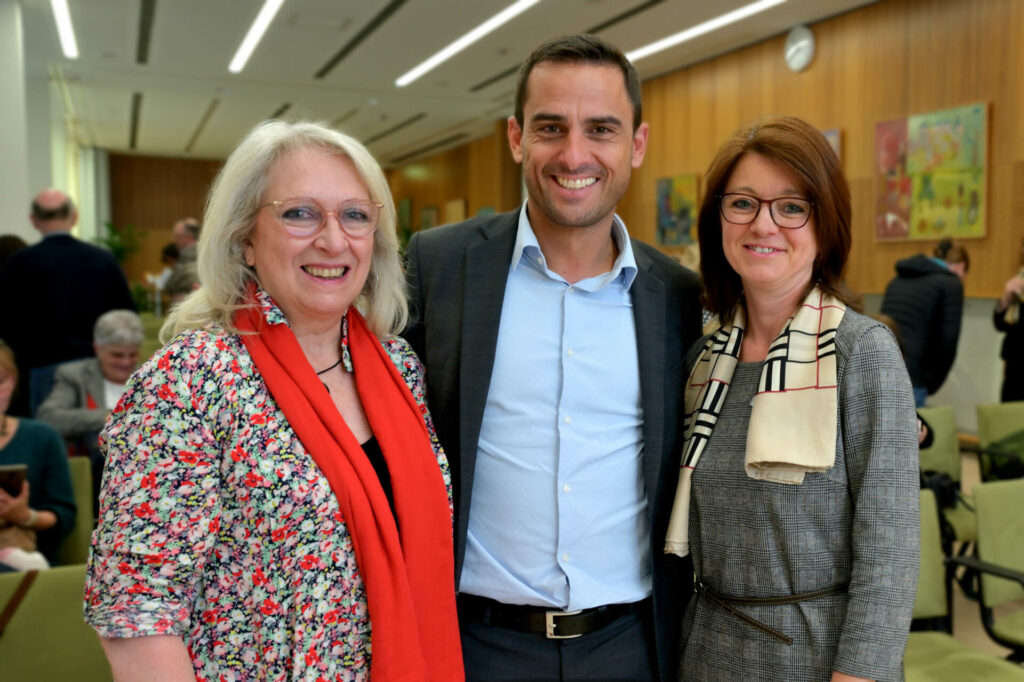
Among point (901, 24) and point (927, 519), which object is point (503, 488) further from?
point (901, 24)

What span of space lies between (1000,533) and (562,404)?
213 cm

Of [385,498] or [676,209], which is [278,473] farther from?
[676,209]

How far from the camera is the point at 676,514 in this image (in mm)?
1736

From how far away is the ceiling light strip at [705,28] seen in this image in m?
8.22

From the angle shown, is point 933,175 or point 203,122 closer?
point 933,175

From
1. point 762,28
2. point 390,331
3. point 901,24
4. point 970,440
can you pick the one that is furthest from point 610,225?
point 762,28

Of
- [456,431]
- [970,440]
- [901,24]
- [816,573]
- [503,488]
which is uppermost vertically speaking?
[901,24]

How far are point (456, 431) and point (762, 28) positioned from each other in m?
8.52

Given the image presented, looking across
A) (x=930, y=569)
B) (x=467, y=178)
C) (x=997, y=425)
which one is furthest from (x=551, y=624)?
(x=467, y=178)

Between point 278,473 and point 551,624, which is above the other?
point 278,473

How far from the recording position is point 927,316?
5.54m

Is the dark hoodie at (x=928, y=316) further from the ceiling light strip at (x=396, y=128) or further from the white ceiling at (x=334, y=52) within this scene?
the ceiling light strip at (x=396, y=128)

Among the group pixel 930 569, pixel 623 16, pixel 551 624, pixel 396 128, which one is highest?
pixel 396 128

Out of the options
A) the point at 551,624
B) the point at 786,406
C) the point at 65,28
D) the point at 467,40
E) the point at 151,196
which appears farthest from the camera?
the point at 151,196
